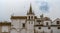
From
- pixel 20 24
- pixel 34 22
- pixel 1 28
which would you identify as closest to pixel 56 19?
pixel 34 22

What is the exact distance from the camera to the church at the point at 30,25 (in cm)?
4816

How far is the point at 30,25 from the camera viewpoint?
158 ft

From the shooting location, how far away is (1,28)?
49656 millimetres

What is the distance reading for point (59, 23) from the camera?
48750 mm

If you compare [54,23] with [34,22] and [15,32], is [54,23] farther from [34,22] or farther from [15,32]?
[15,32]

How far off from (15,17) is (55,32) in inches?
389

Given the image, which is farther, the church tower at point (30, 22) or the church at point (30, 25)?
the church at point (30, 25)

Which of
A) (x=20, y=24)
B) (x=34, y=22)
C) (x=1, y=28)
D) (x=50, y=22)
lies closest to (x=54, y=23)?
(x=50, y=22)

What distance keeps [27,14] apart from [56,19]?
681cm

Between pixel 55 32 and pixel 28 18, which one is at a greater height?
pixel 28 18

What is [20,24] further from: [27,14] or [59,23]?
[59,23]

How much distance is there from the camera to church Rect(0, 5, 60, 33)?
158 feet

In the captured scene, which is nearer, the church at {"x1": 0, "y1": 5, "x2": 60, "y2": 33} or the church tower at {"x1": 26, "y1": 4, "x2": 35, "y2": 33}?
the church tower at {"x1": 26, "y1": 4, "x2": 35, "y2": 33}

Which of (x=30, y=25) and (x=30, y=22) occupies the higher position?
(x=30, y=22)
